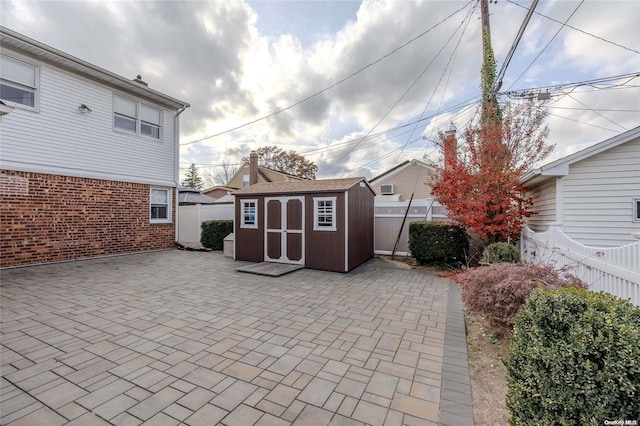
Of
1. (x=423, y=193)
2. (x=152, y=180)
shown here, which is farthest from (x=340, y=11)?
(x=423, y=193)

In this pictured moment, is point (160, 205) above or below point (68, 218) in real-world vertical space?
above

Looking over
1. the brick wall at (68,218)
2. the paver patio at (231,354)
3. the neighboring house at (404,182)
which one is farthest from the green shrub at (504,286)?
the neighboring house at (404,182)

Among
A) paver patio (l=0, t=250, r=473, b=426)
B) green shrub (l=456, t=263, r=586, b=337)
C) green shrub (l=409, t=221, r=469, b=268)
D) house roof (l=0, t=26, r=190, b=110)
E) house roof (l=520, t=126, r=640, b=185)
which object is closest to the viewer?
paver patio (l=0, t=250, r=473, b=426)

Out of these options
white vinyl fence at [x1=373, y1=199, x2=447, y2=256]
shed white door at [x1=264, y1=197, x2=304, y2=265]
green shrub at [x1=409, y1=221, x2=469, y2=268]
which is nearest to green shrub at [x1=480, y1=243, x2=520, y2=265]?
green shrub at [x1=409, y1=221, x2=469, y2=268]

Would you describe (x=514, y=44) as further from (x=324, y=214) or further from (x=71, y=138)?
(x=71, y=138)

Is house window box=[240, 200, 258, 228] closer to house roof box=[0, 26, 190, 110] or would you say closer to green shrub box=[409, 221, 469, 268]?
green shrub box=[409, 221, 469, 268]

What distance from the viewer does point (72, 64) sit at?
26.1ft

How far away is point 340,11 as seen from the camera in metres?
8.73

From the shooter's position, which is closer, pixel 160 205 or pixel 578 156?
pixel 578 156

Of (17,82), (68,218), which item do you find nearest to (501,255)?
(68,218)

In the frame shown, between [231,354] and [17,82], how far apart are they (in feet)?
31.2

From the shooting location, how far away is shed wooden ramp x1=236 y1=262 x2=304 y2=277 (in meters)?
6.94

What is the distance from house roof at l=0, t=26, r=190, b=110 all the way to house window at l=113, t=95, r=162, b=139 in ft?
1.24

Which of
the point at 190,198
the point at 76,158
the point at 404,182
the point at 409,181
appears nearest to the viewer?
the point at 76,158
